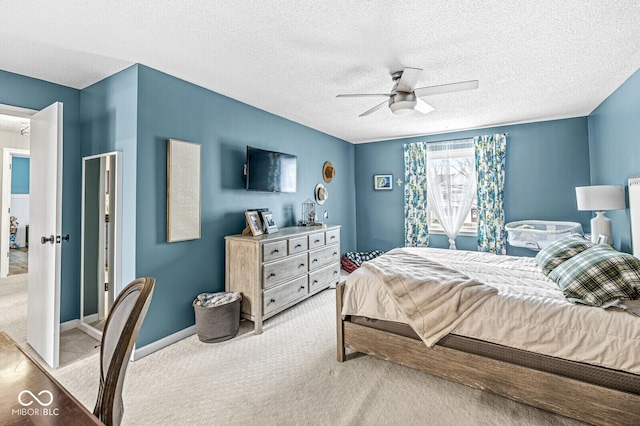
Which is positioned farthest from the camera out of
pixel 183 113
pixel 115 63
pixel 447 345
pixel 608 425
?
pixel 183 113

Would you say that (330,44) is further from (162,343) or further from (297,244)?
(162,343)

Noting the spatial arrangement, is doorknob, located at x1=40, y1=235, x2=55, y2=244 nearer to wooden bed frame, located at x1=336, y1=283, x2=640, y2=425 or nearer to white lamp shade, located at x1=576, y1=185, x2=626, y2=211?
wooden bed frame, located at x1=336, y1=283, x2=640, y2=425

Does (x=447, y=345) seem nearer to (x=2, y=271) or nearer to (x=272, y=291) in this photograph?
(x=272, y=291)

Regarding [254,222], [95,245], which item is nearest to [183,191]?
[254,222]

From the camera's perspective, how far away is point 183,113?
2.89 m

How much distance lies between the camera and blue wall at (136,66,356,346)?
8.49ft

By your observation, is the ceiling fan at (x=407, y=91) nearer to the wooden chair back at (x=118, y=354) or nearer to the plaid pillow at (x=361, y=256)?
the wooden chair back at (x=118, y=354)

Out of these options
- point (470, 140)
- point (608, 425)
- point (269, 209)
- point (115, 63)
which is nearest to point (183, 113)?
point (115, 63)

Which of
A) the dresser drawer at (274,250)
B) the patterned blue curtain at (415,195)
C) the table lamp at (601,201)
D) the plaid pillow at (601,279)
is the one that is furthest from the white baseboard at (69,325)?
the table lamp at (601,201)

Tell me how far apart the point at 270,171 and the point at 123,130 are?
160cm

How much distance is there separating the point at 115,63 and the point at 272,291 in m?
2.61

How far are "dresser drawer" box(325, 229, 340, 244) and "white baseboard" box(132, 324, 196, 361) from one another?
201cm

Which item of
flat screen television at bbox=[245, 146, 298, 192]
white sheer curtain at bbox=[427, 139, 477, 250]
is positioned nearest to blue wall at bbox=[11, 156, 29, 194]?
flat screen television at bbox=[245, 146, 298, 192]

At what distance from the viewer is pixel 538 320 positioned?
1800 mm
